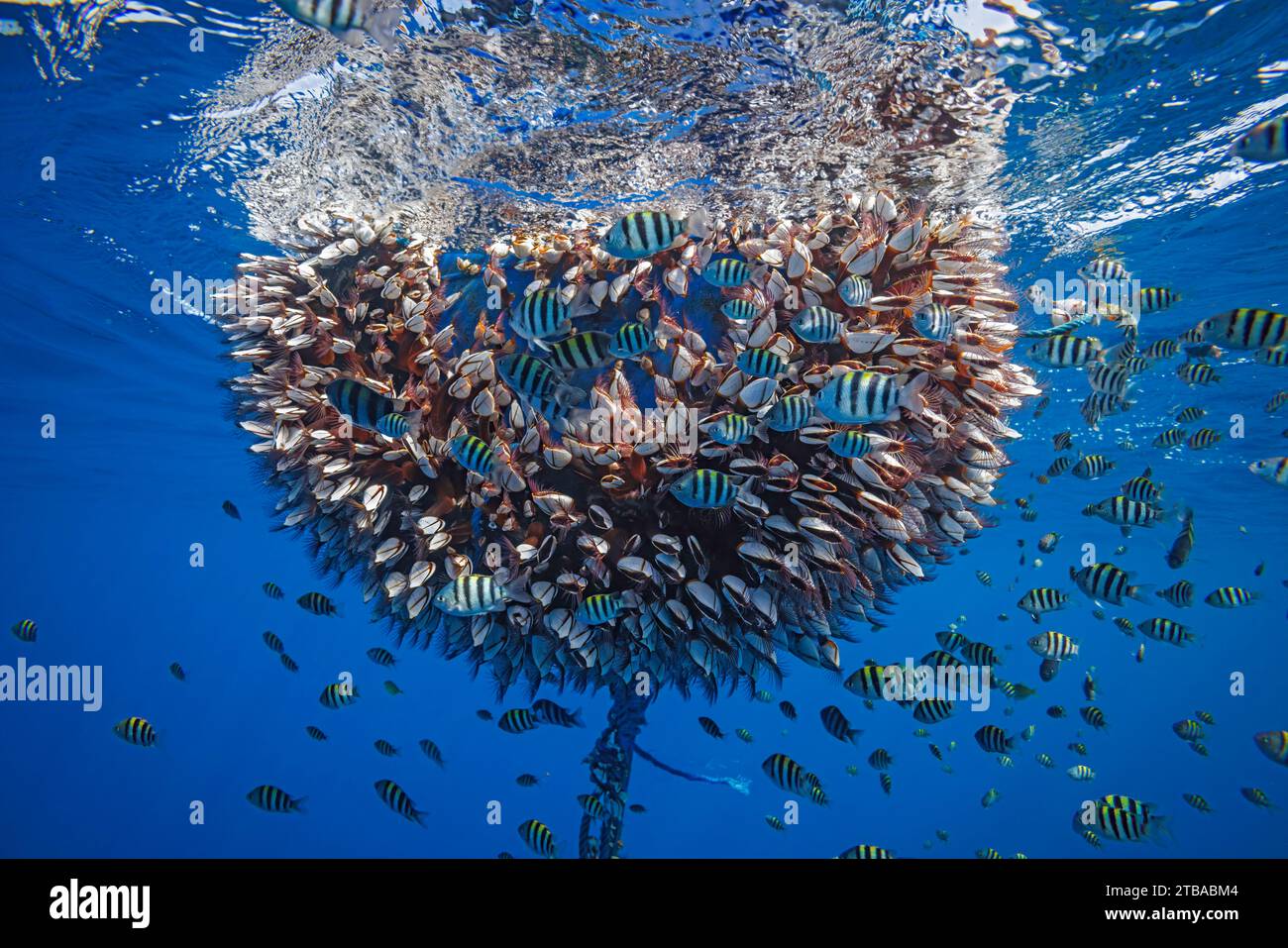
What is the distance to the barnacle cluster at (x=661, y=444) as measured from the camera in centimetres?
379

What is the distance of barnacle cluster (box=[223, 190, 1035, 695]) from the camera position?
379 centimetres

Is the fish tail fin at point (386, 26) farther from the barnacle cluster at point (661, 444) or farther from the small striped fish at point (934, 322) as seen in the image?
the small striped fish at point (934, 322)

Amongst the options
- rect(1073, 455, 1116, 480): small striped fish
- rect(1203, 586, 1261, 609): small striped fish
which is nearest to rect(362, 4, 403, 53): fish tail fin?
rect(1073, 455, 1116, 480): small striped fish

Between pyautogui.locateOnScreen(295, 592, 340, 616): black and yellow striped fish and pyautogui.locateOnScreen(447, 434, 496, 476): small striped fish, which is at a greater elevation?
pyautogui.locateOnScreen(447, 434, 496, 476): small striped fish

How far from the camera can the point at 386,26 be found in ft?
19.5

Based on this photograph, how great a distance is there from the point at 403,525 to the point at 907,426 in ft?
10.5

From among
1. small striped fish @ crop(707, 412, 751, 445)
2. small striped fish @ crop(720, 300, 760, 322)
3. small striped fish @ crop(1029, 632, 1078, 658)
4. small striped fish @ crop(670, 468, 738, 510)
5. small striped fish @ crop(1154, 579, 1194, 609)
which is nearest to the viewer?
small striped fish @ crop(670, 468, 738, 510)

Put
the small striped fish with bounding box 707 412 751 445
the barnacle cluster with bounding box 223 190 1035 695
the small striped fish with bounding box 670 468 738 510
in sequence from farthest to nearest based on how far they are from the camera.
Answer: the barnacle cluster with bounding box 223 190 1035 695 → the small striped fish with bounding box 707 412 751 445 → the small striped fish with bounding box 670 468 738 510

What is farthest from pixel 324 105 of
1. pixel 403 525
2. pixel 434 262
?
pixel 403 525

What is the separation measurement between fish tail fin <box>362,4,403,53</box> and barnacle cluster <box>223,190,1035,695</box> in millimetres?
2429

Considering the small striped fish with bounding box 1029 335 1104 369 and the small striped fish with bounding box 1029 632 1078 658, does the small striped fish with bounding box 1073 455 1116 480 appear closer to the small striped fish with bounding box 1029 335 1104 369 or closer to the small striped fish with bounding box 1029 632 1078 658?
the small striped fish with bounding box 1029 335 1104 369

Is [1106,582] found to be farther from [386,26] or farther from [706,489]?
[386,26]
